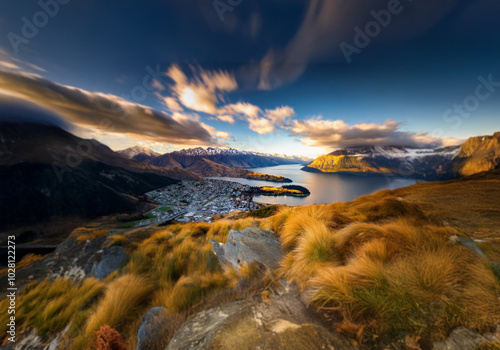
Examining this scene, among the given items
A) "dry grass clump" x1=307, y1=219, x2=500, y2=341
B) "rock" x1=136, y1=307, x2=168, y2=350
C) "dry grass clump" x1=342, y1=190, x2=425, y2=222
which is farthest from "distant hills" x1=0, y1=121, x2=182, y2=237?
"dry grass clump" x1=307, y1=219, x2=500, y2=341

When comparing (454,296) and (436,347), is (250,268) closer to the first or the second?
(436,347)

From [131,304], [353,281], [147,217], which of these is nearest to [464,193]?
[353,281]

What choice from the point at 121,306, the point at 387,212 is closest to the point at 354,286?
the point at 121,306

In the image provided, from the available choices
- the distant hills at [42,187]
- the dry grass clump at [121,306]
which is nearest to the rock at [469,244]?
the dry grass clump at [121,306]

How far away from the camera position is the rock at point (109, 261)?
18.7 ft

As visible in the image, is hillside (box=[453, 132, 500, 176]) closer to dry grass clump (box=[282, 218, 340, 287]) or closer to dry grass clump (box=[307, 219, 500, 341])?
dry grass clump (box=[307, 219, 500, 341])

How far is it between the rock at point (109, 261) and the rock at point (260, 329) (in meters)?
5.40

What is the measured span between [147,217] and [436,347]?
82.4 m

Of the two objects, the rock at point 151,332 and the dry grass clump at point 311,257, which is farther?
the dry grass clump at point 311,257

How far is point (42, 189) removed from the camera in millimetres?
70688

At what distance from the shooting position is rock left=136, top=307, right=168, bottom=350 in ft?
8.14

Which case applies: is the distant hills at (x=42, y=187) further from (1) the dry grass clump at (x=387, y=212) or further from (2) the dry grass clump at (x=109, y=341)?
(1) the dry grass clump at (x=387, y=212)

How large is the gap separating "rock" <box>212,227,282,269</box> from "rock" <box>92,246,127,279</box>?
384 cm

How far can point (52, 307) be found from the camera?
3965 mm
